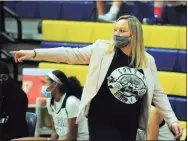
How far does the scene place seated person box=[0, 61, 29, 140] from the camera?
3.19 meters

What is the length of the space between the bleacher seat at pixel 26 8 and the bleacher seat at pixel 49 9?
7 centimetres

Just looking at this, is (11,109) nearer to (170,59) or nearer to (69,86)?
(69,86)

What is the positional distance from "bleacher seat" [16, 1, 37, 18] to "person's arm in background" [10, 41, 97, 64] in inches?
143

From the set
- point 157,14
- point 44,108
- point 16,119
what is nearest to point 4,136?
point 16,119

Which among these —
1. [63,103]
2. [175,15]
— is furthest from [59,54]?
[175,15]

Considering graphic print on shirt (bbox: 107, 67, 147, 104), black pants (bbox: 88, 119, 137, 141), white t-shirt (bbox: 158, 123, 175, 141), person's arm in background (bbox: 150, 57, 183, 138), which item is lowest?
white t-shirt (bbox: 158, 123, 175, 141)

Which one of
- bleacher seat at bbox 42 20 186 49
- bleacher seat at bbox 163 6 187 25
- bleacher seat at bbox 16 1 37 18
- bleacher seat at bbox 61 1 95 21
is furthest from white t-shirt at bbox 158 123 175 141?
bleacher seat at bbox 16 1 37 18

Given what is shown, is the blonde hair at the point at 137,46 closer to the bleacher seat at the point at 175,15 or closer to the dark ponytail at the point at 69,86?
the dark ponytail at the point at 69,86

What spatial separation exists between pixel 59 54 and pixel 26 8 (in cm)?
376

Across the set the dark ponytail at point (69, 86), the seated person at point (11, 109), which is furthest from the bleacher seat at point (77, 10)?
the seated person at point (11, 109)

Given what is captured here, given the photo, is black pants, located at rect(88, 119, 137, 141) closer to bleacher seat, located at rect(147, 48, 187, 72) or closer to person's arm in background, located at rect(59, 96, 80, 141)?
person's arm in background, located at rect(59, 96, 80, 141)

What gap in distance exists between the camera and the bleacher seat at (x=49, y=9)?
5965 millimetres

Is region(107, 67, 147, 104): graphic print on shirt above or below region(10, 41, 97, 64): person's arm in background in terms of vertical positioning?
below

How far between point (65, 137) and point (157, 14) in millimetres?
1956
